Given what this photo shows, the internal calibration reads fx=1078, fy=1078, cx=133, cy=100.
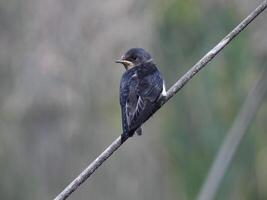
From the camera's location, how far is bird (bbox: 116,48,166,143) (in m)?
5.55

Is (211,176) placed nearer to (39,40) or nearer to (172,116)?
(172,116)

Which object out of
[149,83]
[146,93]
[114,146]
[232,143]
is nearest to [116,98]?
[232,143]

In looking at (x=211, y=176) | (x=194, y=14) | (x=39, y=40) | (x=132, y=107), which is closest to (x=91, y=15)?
(x=39, y=40)

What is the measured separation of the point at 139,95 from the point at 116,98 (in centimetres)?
333

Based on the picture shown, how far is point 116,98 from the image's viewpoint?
916 cm

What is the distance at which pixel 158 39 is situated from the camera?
26.6 feet

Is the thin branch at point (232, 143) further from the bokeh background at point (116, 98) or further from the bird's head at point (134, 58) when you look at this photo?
the bokeh background at point (116, 98)

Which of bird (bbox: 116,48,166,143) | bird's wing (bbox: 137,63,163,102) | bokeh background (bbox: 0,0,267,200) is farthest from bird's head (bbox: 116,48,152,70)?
bokeh background (bbox: 0,0,267,200)

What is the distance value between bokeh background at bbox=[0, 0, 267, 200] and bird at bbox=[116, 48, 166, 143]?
1.53m

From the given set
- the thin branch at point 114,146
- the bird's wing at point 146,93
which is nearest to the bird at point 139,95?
the bird's wing at point 146,93

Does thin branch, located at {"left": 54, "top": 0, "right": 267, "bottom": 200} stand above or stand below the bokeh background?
above

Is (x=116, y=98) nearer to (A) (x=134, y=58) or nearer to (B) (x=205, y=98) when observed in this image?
(B) (x=205, y=98)

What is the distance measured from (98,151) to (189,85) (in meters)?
1.42

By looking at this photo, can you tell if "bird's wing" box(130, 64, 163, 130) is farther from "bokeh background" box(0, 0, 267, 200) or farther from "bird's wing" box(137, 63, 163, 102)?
"bokeh background" box(0, 0, 267, 200)
